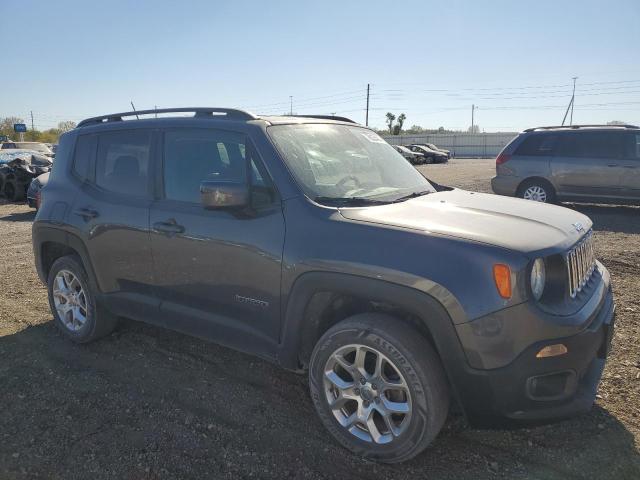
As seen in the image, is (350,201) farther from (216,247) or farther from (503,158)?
(503,158)

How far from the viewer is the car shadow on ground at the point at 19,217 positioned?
11819mm

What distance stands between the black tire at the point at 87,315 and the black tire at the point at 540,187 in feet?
29.8

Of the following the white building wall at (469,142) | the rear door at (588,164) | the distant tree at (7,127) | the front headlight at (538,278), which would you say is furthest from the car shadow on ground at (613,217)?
the distant tree at (7,127)

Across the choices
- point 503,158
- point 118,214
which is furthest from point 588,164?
point 118,214

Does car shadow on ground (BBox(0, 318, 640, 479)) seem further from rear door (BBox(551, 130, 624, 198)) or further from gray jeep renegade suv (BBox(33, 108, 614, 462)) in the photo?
rear door (BBox(551, 130, 624, 198))

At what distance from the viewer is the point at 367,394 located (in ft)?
9.23

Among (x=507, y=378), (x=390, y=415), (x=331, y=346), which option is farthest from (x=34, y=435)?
(x=507, y=378)

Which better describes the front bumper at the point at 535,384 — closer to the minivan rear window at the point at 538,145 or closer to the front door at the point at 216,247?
the front door at the point at 216,247

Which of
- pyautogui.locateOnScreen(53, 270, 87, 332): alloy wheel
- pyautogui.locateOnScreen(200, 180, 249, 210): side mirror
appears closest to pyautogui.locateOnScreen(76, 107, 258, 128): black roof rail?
pyautogui.locateOnScreen(200, 180, 249, 210): side mirror

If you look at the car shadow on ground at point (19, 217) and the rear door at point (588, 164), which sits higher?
the rear door at point (588, 164)

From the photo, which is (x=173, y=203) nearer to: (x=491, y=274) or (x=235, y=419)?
(x=235, y=419)

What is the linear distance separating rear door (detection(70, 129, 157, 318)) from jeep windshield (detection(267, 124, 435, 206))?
118cm

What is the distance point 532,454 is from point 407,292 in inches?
48.2

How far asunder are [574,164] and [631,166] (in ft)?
3.28
